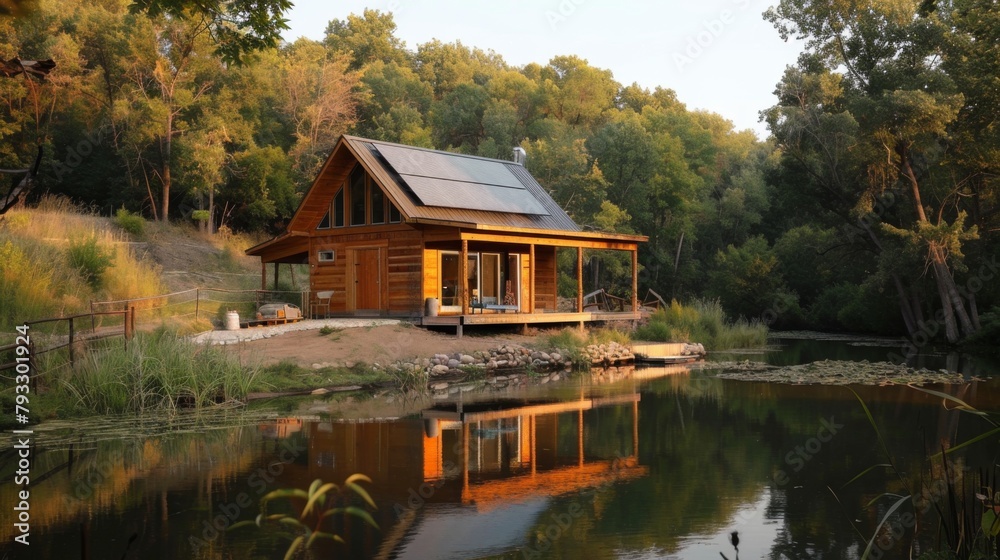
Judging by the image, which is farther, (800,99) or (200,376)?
(800,99)

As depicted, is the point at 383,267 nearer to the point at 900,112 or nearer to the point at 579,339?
the point at 579,339

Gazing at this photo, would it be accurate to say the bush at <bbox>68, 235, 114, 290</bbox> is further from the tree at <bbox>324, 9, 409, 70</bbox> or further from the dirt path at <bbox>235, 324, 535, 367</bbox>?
the tree at <bbox>324, 9, 409, 70</bbox>

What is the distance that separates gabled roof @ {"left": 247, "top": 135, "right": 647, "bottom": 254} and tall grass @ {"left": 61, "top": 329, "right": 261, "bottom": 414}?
8961 millimetres

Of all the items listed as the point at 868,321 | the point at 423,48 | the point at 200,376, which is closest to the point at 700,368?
the point at 200,376

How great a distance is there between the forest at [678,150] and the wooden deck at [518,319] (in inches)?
330

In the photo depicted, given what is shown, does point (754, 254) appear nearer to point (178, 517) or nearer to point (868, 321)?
point (868, 321)

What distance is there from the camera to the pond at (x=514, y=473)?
6.95m

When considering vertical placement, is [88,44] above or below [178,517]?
above

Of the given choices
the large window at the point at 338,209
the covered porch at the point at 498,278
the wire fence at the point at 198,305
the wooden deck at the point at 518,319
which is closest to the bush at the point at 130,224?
the wire fence at the point at 198,305

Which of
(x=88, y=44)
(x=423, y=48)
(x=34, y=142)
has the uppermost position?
(x=423, y=48)

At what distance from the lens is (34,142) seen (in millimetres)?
36156

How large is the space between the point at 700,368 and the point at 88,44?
31.5 m

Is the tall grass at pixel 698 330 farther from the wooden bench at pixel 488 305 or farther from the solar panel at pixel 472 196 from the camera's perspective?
the solar panel at pixel 472 196

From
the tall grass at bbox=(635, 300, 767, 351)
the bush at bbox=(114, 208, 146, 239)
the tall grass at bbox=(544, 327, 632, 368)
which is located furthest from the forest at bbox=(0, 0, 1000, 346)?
the tall grass at bbox=(544, 327, 632, 368)
